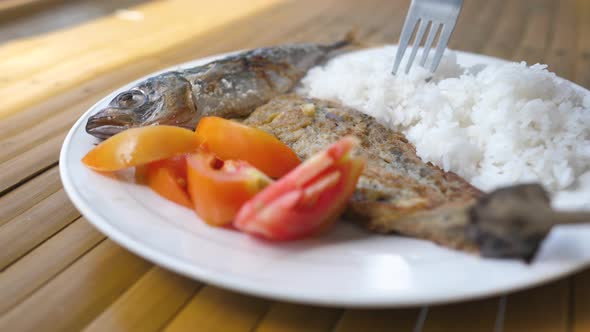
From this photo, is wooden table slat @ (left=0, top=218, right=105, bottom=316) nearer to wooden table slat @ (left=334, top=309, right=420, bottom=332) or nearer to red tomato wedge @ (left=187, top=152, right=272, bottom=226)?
red tomato wedge @ (left=187, top=152, right=272, bottom=226)

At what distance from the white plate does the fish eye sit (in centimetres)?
70

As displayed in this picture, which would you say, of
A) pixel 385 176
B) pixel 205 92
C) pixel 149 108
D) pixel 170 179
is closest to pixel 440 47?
pixel 385 176

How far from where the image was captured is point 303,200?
4.93 ft

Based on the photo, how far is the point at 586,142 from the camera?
6.83ft

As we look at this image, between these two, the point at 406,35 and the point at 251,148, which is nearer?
the point at 251,148

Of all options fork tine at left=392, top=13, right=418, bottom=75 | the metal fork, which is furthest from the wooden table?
fork tine at left=392, top=13, right=418, bottom=75

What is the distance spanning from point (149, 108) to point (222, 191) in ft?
3.02

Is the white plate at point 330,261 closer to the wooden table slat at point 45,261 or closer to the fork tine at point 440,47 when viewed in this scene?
the wooden table slat at point 45,261

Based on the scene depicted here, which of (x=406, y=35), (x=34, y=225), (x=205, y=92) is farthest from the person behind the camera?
(x=406, y=35)

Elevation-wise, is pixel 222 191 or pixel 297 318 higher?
pixel 222 191

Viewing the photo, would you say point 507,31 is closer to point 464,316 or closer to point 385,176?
point 385,176

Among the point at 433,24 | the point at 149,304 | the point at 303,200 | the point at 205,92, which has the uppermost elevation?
the point at 433,24

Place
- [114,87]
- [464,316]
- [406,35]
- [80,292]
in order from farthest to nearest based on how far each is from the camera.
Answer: [114,87] < [406,35] < [80,292] < [464,316]

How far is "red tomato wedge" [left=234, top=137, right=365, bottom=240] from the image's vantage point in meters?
1.51
